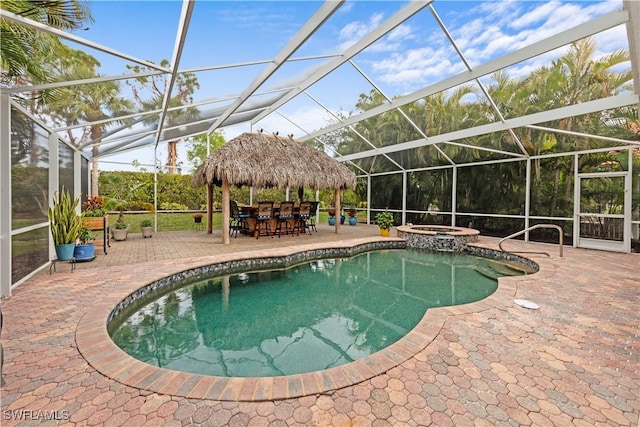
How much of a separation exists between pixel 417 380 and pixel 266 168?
9.00m

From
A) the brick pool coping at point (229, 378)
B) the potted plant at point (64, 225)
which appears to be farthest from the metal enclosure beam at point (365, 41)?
the potted plant at point (64, 225)

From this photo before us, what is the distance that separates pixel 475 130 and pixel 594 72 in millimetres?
2917

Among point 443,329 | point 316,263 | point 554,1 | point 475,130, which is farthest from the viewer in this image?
point 475,130

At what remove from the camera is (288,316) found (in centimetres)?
462

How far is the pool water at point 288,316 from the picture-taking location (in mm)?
3400

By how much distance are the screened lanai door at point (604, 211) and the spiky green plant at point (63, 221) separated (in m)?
13.9

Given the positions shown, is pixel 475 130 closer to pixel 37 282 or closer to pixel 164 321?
pixel 164 321

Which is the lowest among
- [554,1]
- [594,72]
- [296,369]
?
[296,369]

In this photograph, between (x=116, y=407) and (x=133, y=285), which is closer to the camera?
(x=116, y=407)

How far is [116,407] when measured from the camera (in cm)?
207

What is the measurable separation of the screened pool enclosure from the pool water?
2563 mm

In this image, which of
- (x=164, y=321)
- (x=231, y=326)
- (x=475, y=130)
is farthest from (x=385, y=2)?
(x=164, y=321)

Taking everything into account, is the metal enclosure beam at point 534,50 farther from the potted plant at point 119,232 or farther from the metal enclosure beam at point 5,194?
the potted plant at point 119,232

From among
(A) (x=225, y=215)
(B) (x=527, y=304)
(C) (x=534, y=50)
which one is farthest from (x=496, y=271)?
(A) (x=225, y=215)
